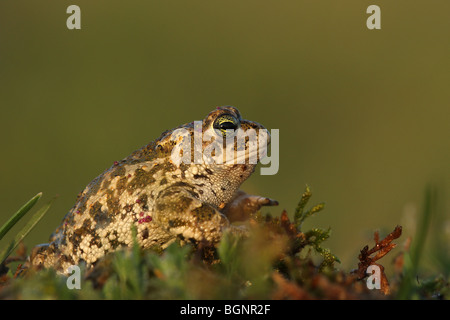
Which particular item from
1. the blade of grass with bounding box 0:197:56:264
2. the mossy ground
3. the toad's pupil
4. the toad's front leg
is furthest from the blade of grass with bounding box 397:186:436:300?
the blade of grass with bounding box 0:197:56:264

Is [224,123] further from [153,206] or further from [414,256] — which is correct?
[414,256]

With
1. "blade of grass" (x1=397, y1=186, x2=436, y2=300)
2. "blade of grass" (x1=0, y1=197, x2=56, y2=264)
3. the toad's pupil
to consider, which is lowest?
"blade of grass" (x1=0, y1=197, x2=56, y2=264)

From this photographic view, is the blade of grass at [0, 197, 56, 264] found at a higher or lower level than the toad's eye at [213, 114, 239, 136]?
lower

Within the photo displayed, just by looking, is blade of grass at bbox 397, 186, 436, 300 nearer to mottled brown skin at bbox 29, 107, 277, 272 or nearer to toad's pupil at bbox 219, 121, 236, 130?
mottled brown skin at bbox 29, 107, 277, 272

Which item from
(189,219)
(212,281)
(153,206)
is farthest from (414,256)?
(153,206)

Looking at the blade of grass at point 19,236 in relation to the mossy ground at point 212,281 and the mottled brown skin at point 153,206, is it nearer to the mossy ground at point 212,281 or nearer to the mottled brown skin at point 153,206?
the mottled brown skin at point 153,206
